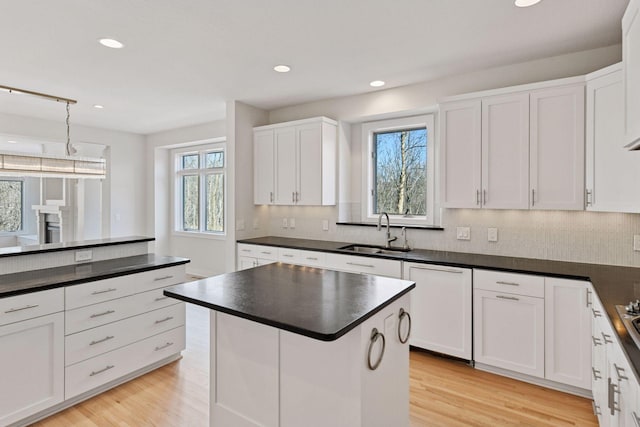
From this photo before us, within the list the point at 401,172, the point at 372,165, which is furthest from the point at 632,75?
the point at 372,165

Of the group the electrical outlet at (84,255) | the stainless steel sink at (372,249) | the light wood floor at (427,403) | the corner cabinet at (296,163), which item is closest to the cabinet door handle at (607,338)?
the light wood floor at (427,403)

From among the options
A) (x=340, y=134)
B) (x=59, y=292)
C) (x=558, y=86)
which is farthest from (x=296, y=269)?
(x=558, y=86)

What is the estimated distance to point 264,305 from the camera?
1622mm

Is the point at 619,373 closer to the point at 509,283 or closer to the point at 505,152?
the point at 509,283

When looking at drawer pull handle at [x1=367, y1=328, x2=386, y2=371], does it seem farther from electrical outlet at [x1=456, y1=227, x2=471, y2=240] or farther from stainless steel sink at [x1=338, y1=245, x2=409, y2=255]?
electrical outlet at [x1=456, y1=227, x2=471, y2=240]

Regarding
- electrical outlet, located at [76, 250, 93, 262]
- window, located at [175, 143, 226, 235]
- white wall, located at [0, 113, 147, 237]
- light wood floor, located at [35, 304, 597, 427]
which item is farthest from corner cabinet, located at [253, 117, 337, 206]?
white wall, located at [0, 113, 147, 237]

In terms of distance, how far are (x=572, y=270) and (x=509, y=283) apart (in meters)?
0.44

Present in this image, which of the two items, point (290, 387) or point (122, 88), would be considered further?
point (122, 88)

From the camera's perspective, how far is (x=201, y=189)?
630 cm

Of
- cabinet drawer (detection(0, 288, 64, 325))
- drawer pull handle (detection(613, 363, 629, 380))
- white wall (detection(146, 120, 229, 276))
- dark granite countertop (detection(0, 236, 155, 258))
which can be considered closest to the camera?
drawer pull handle (detection(613, 363, 629, 380))

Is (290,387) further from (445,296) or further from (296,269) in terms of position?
(445,296)

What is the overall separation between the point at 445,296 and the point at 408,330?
1.14 meters

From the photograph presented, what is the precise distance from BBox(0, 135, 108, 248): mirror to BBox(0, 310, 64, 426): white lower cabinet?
13.7 ft

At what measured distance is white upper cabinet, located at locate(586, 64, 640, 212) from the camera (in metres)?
2.20
